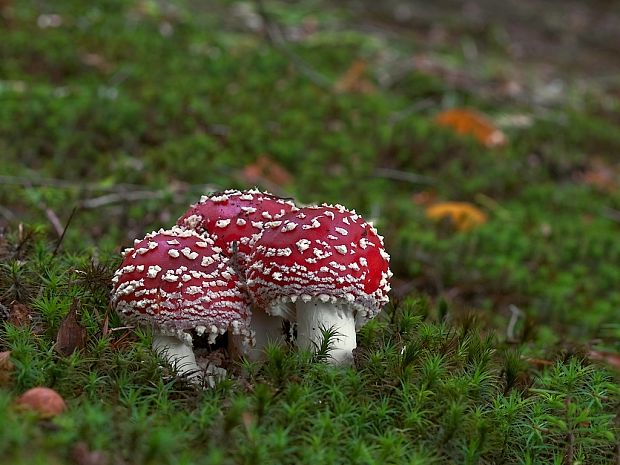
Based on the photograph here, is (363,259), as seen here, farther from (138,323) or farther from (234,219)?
(138,323)

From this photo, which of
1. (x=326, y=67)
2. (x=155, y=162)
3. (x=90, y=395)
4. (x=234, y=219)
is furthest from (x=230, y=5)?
(x=90, y=395)

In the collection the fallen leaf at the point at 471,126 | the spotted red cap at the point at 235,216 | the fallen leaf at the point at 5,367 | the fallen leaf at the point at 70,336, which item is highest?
the spotted red cap at the point at 235,216

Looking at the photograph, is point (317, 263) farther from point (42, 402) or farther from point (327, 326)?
point (42, 402)

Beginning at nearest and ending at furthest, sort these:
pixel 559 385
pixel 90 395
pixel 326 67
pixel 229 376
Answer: pixel 90 395 < pixel 229 376 < pixel 559 385 < pixel 326 67

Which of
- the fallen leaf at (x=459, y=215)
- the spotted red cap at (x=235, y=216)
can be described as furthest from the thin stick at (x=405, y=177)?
the spotted red cap at (x=235, y=216)

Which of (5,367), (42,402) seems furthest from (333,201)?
(42,402)

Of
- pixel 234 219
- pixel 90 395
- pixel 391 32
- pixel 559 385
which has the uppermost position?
pixel 234 219

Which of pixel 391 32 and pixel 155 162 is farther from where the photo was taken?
pixel 391 32

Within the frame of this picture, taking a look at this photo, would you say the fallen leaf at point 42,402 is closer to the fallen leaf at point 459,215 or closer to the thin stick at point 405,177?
the fallen leaf at point 459,215
